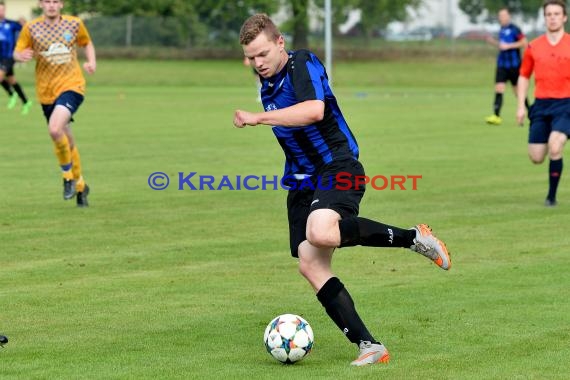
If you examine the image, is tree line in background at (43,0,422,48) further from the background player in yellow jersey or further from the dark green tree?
the background player in yellow jersey

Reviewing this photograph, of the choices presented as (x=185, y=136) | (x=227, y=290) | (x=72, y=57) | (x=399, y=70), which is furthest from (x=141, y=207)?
(x=399, y=70)

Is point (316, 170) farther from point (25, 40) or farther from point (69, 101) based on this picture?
point (25, 40)

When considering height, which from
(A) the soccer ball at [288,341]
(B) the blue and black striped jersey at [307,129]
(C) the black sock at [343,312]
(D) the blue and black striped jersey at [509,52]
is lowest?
(D) the blue and black striped jersey at [509,52]

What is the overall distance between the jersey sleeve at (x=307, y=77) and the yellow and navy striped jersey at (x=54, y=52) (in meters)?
7.72

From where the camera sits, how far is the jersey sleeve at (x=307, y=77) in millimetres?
6750

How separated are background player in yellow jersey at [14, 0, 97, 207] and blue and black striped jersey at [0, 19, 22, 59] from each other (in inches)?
611

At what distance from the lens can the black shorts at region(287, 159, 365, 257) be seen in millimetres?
6867

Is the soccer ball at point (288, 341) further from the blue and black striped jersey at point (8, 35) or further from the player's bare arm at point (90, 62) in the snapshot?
the blue and black striped jersey at point (8, 35)

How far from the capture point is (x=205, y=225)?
1255 centimetres

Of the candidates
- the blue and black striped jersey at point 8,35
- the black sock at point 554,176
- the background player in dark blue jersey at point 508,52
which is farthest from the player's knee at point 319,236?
the blue and black striped jersey at point 8,35

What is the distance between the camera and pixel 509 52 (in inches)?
1111

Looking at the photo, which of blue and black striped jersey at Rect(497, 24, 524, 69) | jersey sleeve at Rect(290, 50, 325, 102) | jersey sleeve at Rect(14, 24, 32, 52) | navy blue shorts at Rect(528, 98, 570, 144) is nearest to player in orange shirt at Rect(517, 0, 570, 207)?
navy blue shorts at Rect(528, 98, 570, 144)

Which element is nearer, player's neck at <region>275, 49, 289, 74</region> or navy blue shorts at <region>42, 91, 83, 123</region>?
player's neck at <region>275, 49, 289, 74</region>

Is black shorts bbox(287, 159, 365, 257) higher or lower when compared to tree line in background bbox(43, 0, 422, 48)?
higher
